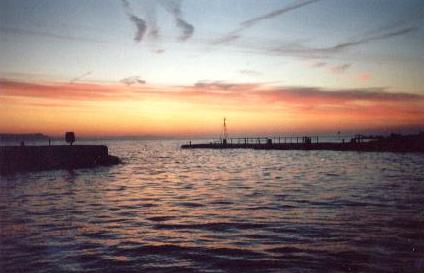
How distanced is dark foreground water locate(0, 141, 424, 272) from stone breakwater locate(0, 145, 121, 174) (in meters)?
16.7

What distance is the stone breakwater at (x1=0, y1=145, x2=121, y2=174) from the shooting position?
41875mm

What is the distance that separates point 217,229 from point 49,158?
123 ft

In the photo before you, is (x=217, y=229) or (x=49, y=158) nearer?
(x=217, y=229)

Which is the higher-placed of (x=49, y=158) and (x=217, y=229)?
(x=49, y=158)

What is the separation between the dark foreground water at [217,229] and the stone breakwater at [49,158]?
1670cm

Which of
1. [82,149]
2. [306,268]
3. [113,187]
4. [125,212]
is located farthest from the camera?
[82,149]

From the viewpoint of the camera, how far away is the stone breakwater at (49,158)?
1649 inches

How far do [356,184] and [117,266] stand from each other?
21.7m

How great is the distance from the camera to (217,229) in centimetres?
1484

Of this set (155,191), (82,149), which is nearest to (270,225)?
(155,191)

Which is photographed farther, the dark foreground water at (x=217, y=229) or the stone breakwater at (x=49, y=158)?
the stone breakwater at (x=49, y=158)

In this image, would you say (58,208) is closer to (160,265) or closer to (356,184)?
(160,265)

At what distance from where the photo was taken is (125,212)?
18.8m

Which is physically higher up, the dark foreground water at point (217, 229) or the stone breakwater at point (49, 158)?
the stone breakwater at point (49, 158)
